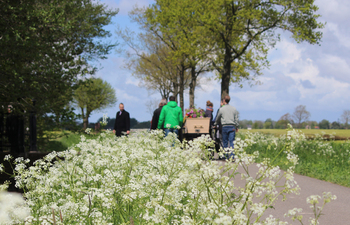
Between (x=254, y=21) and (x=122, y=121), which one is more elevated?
(x=254, y=21)

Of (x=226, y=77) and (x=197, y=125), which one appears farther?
(x=226, y=77)

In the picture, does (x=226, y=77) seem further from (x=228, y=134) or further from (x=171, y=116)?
(x=171, y=116)

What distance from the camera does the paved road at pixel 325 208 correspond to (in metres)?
5.43

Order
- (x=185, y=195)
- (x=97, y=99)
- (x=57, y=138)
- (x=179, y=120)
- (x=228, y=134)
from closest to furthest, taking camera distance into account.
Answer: (x=185, y=195) → (x=179, y=120) → (x=228, y=134) → (x=57, y=138) → (x=97, y=99)

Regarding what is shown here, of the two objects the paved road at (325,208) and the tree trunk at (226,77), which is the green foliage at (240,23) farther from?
Result: the paved road at (325,208)

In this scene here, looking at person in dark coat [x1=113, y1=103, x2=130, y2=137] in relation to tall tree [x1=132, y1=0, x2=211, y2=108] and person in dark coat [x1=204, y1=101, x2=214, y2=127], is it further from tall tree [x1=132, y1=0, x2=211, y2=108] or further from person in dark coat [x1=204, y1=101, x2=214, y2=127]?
tall tree [x1=132, y1=0, x2=211, y2=108]

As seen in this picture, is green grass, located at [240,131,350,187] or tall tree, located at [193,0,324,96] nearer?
green grass, located at [240,131,350,187]

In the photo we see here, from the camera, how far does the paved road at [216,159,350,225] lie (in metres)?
5.43

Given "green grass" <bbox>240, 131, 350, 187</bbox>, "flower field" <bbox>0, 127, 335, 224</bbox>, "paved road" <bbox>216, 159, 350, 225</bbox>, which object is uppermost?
"flower field" <bbox>0, 127, 335, 224</bbox>

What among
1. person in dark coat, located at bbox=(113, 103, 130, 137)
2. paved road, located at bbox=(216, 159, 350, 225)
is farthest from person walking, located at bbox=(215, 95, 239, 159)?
person in dark coat, located at bbox=(113, 103, 130, 137)

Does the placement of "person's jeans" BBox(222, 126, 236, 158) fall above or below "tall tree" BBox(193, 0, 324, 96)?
below

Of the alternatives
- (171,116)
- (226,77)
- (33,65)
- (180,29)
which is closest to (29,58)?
(33,65)

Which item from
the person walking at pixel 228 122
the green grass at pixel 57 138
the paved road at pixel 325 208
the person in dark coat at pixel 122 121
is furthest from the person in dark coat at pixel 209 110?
the paved road at pixel 325 208

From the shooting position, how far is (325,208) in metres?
6.25
